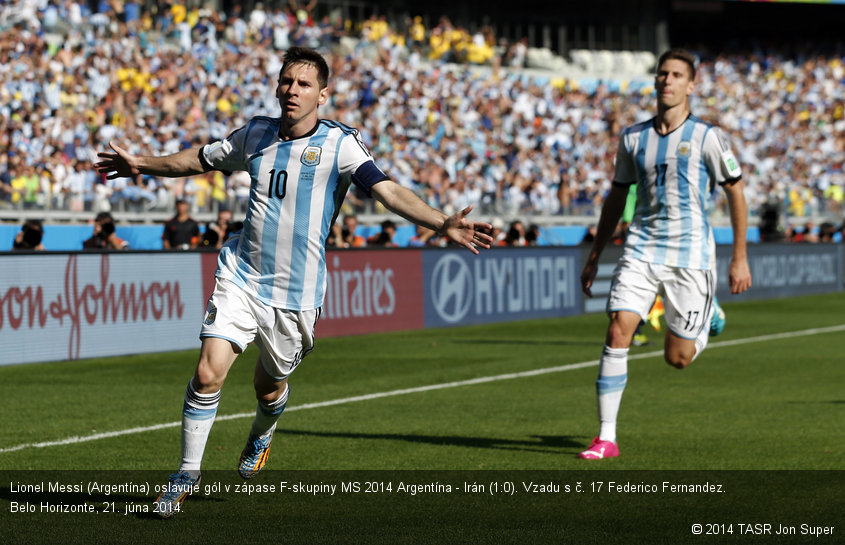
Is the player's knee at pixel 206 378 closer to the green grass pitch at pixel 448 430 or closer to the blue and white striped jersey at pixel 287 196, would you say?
the blue and white striped jersey at pixel 287 196

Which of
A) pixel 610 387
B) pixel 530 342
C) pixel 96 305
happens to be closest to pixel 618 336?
pixel 610 387

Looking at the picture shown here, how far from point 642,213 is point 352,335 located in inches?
401

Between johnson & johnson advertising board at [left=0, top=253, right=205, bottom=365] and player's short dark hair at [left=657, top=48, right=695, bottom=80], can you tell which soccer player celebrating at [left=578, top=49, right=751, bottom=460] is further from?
johnson & johnson advertising board at [left=0, top=253, right=205, bottom=365]

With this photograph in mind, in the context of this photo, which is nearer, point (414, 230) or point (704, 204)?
point (704, 204)

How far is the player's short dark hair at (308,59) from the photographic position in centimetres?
616

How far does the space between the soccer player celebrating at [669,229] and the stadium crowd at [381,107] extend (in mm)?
14772

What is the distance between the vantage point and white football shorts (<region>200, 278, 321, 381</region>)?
241 inches

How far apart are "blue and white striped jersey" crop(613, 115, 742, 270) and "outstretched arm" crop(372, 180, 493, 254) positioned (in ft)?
8.97

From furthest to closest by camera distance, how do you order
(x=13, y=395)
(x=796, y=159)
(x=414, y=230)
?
(x=796, y=159) < (x=414, y=230) < (x=13, y=395)

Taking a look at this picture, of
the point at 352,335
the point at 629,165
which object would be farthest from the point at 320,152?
the point at 352,335

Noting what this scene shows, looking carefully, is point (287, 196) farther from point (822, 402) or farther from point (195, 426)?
point (822, 402)

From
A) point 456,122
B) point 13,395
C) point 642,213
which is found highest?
point 456,122

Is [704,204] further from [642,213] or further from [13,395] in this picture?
[13,395]

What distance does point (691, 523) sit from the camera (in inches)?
235
